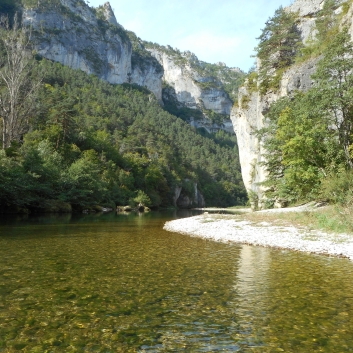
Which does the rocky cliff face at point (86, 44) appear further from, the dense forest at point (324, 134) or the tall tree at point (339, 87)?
the tall tree at point (339, 87)

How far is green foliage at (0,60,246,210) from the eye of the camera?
37219 millimetres

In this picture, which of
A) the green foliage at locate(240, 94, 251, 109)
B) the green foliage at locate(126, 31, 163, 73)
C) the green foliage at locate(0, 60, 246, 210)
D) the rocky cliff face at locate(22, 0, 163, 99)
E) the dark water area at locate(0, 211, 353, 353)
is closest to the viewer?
the dark water area at locate(0, 211, 353, 353)

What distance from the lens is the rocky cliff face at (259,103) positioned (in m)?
34.0

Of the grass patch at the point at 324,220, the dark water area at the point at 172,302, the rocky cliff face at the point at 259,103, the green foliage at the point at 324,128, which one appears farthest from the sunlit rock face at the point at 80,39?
the dark water area at the point at 172,302

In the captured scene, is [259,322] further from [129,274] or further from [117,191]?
[117,191]

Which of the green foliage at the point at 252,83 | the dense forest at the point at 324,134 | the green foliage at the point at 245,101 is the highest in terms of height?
the green foliage at the point at 252,83

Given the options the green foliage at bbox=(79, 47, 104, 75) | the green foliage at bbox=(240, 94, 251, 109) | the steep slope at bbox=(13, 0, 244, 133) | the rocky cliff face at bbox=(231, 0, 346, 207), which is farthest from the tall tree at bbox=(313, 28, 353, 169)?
the green foliage at bbox=(79, 47, 104, 75)

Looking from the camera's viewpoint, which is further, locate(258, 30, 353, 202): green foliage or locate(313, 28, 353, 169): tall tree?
locate(258, 30, 353, 202): green foliage

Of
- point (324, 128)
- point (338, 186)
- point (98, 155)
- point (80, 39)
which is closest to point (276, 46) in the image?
point (324, 128)

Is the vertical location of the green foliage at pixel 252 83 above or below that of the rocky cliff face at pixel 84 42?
below

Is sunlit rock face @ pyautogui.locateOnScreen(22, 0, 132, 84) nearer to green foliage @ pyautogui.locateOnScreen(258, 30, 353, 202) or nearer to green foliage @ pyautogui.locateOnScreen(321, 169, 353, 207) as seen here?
green foliage @ pyautogui.locateOnScreen(258, 30, 353, 202)

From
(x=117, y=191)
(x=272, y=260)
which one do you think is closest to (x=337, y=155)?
(x=272, y=260)

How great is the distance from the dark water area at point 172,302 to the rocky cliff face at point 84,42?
13477cm

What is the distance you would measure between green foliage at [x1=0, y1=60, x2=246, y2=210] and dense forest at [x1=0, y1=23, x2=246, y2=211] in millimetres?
123
